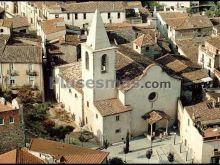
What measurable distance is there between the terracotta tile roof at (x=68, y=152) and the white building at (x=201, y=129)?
31.8 feet

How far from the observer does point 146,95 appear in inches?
2179

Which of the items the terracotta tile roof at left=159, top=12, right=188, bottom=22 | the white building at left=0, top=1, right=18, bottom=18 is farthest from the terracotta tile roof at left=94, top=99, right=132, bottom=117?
the white building at left=0, top=1, right=18, bottom=18

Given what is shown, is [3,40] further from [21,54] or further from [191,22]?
[191,22]

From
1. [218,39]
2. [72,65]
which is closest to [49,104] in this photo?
[72,65]

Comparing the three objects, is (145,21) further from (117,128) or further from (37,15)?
(117,128)

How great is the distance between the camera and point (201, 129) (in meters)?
51.7

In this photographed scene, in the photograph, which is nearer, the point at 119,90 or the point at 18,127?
the point at 18,127

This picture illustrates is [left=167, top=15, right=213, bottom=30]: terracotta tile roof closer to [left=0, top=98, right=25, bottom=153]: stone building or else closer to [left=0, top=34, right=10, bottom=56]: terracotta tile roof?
[left=0, top=34, right=10, bottom=56]: terracotta tile roof

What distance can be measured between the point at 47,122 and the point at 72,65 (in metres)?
7.98

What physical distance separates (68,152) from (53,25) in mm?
33045

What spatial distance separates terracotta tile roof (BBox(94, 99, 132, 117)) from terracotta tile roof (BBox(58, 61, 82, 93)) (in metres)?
3.94

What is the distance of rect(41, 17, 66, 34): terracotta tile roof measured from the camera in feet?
245

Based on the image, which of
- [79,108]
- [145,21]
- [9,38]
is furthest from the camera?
[145,21]

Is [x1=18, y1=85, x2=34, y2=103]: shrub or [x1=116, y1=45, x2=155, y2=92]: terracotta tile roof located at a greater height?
[x1=116, y1=45, x2=155, y2=92]: terracotta tile roof
